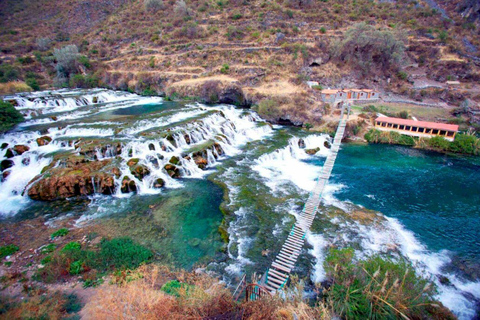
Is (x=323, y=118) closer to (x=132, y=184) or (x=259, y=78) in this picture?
(x=259, y=78)

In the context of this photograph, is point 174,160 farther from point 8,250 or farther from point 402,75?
point 402,75

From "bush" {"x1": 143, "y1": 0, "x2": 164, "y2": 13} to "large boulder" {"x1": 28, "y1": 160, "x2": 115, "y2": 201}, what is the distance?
59167 millimetres

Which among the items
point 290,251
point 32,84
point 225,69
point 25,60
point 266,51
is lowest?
point 290,251

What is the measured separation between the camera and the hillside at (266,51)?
3672cm

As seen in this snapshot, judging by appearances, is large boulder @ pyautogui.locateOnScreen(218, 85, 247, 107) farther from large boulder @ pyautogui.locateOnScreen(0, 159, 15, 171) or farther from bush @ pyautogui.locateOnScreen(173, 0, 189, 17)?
bush @ pyautogui.locateOnScreen(173, 0, 189, 17)

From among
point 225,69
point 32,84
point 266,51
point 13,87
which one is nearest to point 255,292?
point 225,69

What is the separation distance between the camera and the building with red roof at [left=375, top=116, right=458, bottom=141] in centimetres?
2414

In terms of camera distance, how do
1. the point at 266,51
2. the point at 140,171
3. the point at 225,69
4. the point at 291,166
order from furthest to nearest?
the point at 266,51 → the point at 225,69 → the point at 291,166 → the point at 140,171

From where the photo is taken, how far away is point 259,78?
123ft

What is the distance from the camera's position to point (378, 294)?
24.7 ft

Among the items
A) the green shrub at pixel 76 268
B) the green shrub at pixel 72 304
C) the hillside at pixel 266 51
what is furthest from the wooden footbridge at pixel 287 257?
the hillside at pixel 266 51

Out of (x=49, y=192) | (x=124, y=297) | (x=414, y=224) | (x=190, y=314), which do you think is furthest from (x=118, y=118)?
(x=414, y=224)

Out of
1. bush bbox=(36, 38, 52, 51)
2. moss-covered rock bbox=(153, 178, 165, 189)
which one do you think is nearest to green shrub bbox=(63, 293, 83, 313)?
moss-covered rock bbox=(153, 178, 165, 189)

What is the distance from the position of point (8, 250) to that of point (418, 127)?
111ft
